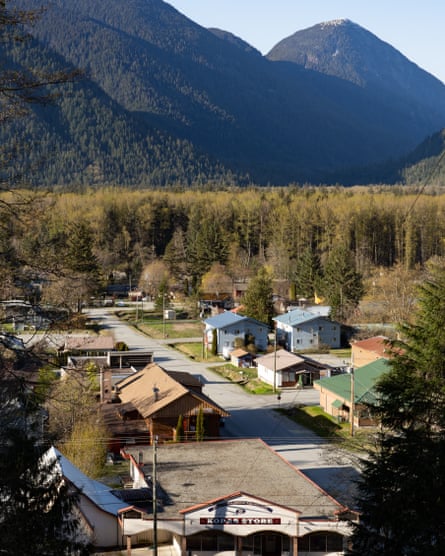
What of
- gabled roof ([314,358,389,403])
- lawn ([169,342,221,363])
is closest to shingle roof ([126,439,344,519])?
gabled roof ([314,358,389,403])

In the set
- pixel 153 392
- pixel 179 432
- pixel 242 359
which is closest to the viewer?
pixel 179 432

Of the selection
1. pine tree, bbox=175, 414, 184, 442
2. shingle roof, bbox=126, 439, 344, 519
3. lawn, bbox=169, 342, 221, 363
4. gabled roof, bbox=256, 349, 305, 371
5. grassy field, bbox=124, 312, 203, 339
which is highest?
shingle roof, bbox=126, 439, 344, 519

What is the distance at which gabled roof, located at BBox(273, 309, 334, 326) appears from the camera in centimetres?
4456

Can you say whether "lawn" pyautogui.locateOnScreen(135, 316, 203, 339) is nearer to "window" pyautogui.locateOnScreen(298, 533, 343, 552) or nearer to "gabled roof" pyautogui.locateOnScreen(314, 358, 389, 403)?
"gabled roof" pyautogui.locateOnScreen(314, 358, 389, 403)

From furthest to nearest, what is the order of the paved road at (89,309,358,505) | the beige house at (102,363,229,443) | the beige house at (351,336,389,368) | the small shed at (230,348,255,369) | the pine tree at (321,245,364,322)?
the pine tree at (321,245,364,322) → the small shed at (230,348,255,369) → the beige house at (351,336,389,368) → the beige house at (102,363,229,443) → the paved road at (89,309,358,505)

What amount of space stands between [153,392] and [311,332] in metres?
20.0

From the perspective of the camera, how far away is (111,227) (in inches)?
3169

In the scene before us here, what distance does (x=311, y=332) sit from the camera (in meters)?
44.8

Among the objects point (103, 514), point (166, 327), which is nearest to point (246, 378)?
point (166, 327)

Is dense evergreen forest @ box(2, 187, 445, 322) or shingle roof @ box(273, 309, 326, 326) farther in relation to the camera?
dense evergreen forest @ box(2, 187, 445, 322)

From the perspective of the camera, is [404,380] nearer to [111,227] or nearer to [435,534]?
[435,534]

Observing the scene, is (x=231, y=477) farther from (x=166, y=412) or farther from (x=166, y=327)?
(x=166, y=327)

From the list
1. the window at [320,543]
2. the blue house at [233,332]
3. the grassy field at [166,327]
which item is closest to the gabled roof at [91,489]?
the window at [320,543]

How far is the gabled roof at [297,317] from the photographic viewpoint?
146ft
